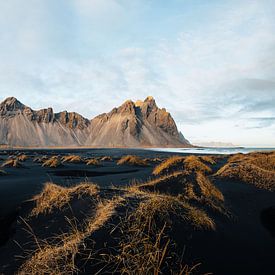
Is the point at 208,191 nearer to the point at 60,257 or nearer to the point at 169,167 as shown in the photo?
the point at 60,257

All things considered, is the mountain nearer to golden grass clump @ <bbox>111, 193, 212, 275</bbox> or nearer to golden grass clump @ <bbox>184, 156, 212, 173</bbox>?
golden grass clump @ <bbox>184, 156, 212, 173</bbox>

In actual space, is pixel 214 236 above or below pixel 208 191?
below

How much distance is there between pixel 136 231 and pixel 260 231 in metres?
4.23

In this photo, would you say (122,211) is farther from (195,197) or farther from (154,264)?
(195,197)

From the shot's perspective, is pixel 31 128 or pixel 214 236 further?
pixel 31 128

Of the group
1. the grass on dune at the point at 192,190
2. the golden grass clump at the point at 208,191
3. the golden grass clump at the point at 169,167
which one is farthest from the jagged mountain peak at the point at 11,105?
the golden grass clump at the point at 208,191

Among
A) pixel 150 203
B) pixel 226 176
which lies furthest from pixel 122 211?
pixel 226 176

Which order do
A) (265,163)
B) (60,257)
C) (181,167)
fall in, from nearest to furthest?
(60,257), (265,163), (181,167)

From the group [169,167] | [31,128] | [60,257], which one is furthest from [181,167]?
[31,128]

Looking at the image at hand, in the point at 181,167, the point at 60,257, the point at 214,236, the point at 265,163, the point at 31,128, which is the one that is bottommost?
the point at 214,236

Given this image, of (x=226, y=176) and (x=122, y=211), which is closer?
(x=122, y=211)

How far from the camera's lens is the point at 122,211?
570 cm

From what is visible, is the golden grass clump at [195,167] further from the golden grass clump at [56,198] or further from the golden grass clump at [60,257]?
the golden grass clump at [60,257]

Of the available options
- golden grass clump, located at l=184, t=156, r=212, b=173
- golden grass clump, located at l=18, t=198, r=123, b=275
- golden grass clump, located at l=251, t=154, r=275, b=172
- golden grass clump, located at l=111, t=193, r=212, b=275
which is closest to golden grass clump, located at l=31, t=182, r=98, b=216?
golden grass clump, located at l=18, t=198, r=123, b=275
